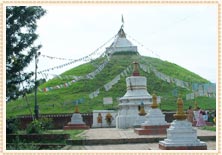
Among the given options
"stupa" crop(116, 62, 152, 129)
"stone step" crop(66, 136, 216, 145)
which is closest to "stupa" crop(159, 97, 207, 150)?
"stone step" crop(66, 136, 216, 145)

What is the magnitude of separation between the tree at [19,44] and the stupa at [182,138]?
254 inches

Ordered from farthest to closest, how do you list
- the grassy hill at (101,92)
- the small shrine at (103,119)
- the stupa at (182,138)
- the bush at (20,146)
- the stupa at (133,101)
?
the grassy hill at (101,92), the small shrine at (103,119), the stupa at (133,101), the bush at (20,146), the stupa at (182,138)

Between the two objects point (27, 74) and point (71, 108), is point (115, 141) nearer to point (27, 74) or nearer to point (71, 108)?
point (27, 74)

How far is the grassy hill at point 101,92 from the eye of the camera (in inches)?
1458

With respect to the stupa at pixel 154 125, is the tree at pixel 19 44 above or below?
above

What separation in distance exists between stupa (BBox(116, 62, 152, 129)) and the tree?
30.4 ft

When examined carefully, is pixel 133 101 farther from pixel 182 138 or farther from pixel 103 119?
pixel 182 138

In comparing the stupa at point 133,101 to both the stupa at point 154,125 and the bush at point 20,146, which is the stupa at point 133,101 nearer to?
the stupa at point 154,125

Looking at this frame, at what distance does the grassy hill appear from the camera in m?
37.0

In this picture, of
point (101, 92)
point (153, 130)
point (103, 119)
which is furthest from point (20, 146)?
point (101, 92)

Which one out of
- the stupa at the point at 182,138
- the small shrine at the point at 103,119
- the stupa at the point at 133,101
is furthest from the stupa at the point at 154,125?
the small shrine at the point at 103,119

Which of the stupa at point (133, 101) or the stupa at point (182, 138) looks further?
the stupa at point (133, 101)

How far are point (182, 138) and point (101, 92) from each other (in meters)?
31.6

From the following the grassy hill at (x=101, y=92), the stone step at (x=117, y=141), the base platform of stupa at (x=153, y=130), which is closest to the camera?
the stone step at (x=117, y=141)
